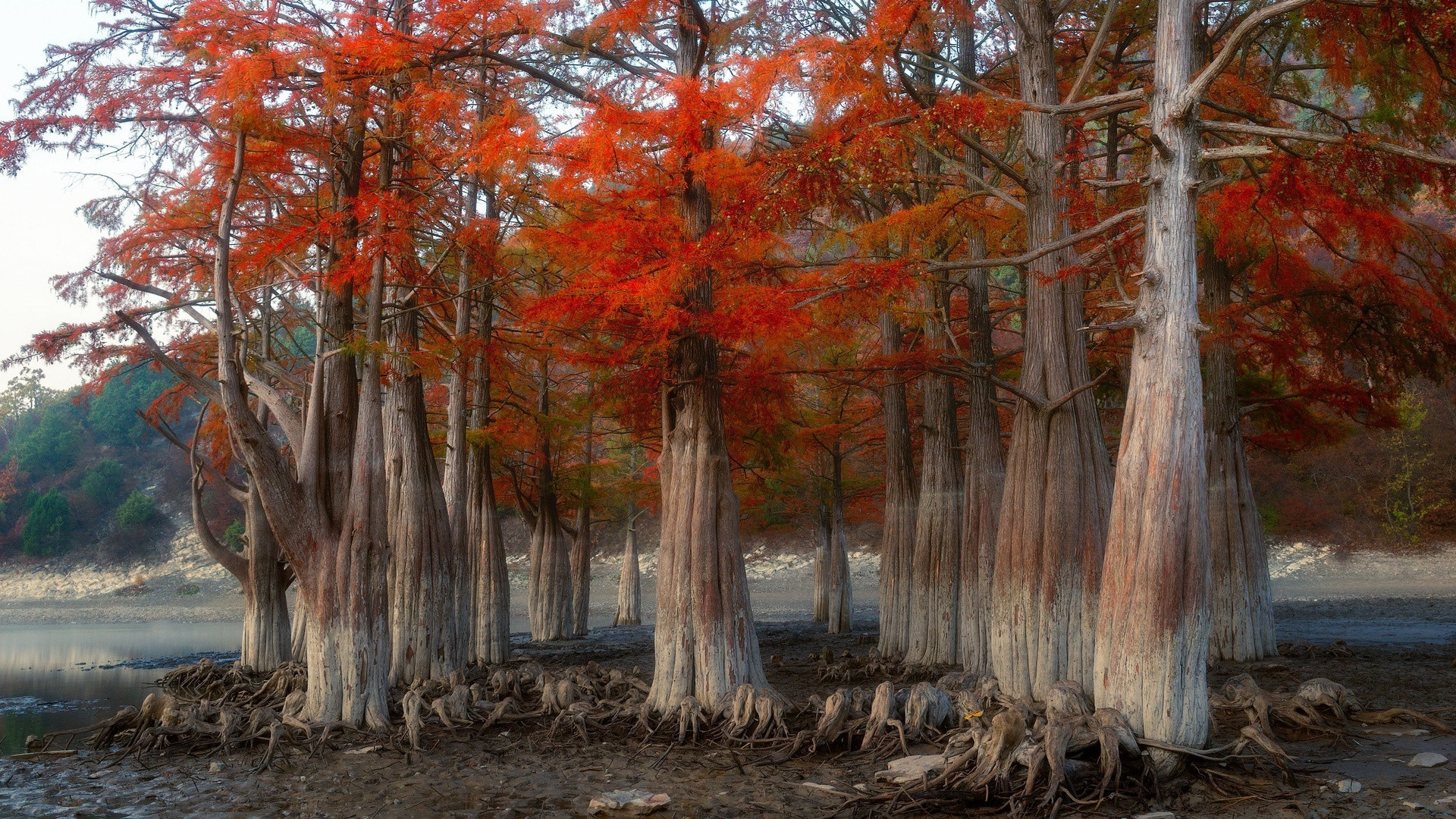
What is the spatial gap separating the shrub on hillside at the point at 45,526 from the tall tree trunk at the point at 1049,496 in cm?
5612

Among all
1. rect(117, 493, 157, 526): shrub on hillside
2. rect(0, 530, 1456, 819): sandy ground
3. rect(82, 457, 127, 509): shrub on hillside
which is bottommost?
rect(0, 530, 1456, 819): sandy ground

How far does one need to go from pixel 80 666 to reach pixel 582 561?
12.1 metres

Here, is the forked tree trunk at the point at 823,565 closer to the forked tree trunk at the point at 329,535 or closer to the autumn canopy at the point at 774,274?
the autumn canopy at the point at 774,274

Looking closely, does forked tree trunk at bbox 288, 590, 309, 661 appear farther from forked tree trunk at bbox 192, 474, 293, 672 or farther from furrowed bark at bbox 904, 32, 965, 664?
furrowed bark at bbox 904, 32, 965, 664

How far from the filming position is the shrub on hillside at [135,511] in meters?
53.6

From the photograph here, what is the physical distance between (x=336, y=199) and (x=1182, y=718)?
460 inches

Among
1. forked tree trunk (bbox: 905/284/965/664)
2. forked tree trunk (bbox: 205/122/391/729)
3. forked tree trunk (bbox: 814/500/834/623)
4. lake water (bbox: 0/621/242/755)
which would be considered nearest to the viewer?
forked tree trunk (bbox: 205/122/391/729)

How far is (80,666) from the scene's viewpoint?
22.9 meters

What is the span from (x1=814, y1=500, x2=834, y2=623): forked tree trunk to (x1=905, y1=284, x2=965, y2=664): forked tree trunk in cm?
1089

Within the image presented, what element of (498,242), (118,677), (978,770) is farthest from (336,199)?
(118,677)

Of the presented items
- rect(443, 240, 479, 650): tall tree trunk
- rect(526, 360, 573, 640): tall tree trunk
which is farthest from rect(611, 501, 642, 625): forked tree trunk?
rect(443, 240, 479, 650): tall tree trunk

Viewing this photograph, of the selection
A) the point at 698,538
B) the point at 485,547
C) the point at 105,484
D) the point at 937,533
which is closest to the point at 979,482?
the point at 937,533

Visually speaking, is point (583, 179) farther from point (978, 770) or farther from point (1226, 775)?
point (1226, 775)

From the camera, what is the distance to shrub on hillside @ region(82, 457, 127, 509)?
56531 millimetres
